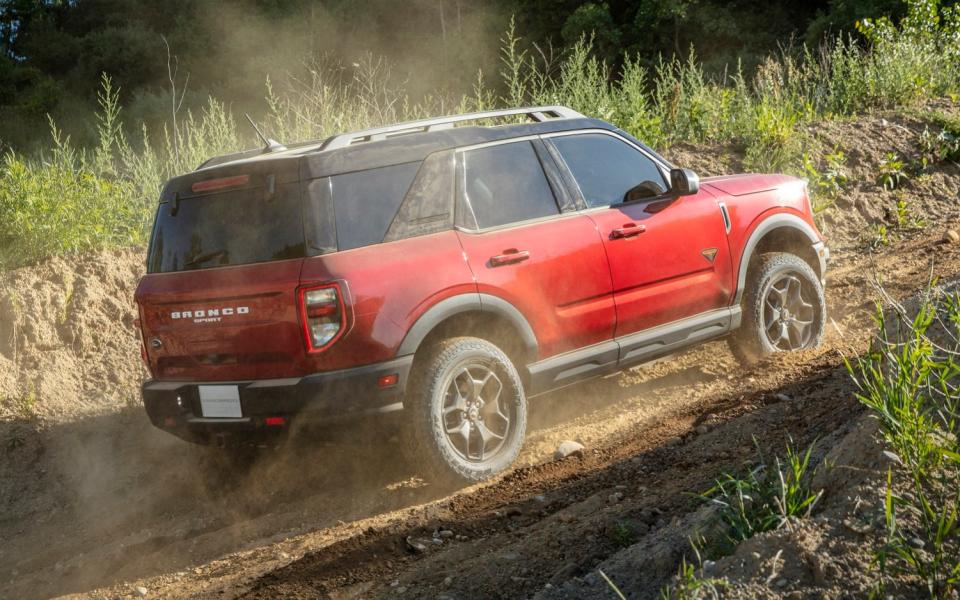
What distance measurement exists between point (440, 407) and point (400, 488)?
0.70 meters

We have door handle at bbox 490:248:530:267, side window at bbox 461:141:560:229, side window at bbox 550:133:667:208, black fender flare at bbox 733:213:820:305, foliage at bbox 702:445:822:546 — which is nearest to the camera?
foliage at bbox 702:445:822:546

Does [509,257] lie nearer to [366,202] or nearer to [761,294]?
[366,202]

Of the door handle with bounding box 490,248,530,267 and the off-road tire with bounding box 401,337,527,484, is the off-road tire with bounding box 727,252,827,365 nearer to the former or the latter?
the door handle with bounding box 490,248,530,267

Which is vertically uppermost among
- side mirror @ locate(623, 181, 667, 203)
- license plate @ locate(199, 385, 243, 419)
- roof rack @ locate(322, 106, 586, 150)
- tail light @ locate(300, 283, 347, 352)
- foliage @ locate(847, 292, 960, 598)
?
roof rack @ locate(322, 106, 586, 150)

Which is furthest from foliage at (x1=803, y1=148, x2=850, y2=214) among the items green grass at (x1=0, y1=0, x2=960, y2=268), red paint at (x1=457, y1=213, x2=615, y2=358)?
red paint at (x1=457, y1=213, x2=615, y2=358)

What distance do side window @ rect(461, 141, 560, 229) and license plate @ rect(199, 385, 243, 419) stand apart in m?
1.61

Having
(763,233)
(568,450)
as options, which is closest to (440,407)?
(568,450)

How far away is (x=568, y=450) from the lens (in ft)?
18.9

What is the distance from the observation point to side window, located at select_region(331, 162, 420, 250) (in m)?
4.97

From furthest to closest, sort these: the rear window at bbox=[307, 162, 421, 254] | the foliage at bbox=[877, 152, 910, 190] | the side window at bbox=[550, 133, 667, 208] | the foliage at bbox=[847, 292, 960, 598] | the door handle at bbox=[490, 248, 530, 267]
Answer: the foliage at bbox=[877, 152, 910, 190]
the side window at bbox=[550, 133, 667, 208]
the door handle at bbox=[490, 248, 530, 267]
the rear window at bbox=[307, 162, 421, 254]
the foliage at bbox=[847, 292, 960, 598]

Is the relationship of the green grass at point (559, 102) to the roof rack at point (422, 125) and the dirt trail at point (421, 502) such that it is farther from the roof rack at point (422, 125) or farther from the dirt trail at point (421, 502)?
the roof rack at point (422, 125)

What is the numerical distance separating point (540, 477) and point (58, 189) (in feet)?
19.3

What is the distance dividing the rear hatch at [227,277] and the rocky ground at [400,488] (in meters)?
0.56

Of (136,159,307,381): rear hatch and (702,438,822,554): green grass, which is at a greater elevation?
(136,159,307,381): rear hatch
